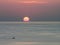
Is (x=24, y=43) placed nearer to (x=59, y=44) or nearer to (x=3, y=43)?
(x=3, y=43)

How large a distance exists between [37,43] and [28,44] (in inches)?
22.7

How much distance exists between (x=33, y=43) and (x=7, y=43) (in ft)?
4.22

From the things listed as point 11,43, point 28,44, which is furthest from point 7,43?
point 28,44

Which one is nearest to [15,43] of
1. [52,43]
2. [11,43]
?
[11,43]

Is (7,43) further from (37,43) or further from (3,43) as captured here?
(37,43)

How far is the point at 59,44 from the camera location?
11.1 m

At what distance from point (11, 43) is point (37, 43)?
4.22ft

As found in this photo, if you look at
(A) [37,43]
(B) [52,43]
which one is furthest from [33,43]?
(B) [52,43]

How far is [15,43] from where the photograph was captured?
11.7 meters

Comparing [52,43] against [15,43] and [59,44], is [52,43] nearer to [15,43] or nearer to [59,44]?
[59,44]

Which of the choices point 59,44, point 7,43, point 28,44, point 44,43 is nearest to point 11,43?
point 7,43

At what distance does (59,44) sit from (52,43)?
0.58m

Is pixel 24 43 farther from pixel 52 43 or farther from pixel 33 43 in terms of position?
pixel 52 43

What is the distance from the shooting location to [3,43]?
1151 centimetres
